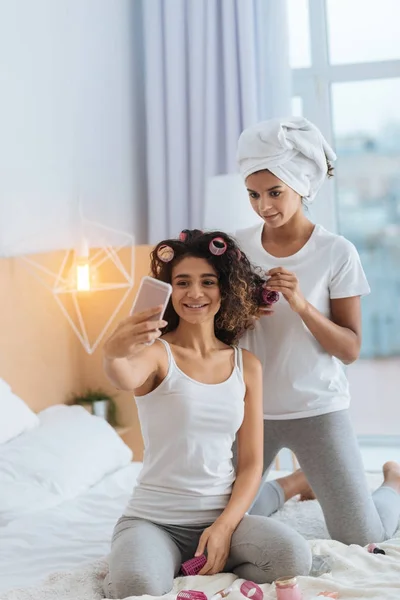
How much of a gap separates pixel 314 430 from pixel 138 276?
57.9 inches

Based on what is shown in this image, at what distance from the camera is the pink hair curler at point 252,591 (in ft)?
4.46

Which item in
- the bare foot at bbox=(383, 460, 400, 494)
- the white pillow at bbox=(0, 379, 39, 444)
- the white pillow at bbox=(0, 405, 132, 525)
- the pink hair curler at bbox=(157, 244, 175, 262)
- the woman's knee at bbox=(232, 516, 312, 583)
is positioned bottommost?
the woman's knee at bbox=(232, 516, 312, 583)

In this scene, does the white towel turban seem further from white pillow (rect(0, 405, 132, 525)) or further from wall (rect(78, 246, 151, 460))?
wall (rect(78, 246, 151, 460))

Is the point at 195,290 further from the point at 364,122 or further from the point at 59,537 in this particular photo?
the point at 364,122

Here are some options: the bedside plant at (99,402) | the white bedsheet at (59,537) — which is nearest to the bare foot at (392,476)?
the white bedsheet at (59,537)

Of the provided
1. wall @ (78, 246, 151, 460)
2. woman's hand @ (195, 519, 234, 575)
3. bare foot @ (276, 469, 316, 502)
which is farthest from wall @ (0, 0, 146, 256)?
woman's hand @ (195, 519, 234, 575)

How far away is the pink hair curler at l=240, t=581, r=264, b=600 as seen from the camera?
4.46 feet

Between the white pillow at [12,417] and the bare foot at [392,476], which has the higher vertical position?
the white pillow at [12,417]

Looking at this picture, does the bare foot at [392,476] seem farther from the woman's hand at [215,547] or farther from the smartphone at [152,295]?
the smartphone at [152,295]

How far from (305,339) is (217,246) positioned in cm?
34

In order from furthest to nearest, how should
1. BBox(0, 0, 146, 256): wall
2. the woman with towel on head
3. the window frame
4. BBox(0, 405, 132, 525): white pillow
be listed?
the window frame, BBox(0, 0, 146, 256): wall, BBox(0, 405, 132, 525): white pillow, the woman with towel on head

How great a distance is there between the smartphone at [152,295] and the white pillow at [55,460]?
0.78 m

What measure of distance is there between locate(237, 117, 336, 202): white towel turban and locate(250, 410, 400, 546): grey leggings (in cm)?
55

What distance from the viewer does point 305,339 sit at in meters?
1.92
